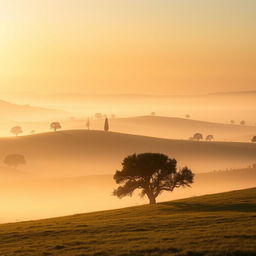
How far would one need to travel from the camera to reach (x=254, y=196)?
60.9 m

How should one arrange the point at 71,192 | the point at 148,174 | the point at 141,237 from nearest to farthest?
the point at 141,237, the point at 148,174, the point at 71,192

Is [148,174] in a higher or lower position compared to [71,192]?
lower

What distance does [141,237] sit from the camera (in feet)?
116

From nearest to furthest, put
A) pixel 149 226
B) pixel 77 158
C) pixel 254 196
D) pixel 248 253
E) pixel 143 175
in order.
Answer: pixel 248 253 < pixel 149 226 < pixel 254 196 < pixel 143 175 < pixel 77 158

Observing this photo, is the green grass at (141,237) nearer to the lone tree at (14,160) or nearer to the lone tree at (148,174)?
the lone tree at (148,174)

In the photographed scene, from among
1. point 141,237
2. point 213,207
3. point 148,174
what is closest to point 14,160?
point 148,174

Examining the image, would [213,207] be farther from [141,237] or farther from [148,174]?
[148,174]

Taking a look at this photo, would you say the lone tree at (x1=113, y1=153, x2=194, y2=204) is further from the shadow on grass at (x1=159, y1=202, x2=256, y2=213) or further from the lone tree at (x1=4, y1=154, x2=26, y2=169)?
the lone tree at (x1=4, y1=154, x2=26, y2=169)

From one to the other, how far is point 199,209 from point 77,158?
460 feet

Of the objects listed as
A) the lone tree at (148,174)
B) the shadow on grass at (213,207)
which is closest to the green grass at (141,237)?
the shadow on grass at (213,207)

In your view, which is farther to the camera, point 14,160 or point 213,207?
point 14,160

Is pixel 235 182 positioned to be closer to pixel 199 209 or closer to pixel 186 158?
pixel 186 158

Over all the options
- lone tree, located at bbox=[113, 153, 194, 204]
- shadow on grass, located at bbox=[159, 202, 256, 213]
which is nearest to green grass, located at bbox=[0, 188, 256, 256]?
shadow on grass, located at bbox=[159, 202, 256, 213]

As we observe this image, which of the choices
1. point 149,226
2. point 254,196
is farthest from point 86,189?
point 149,226
